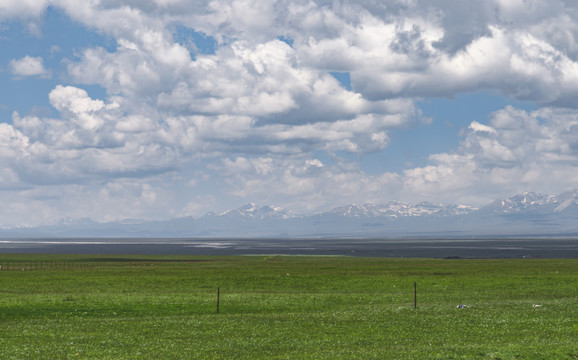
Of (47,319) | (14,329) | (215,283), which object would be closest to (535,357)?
(14,329)

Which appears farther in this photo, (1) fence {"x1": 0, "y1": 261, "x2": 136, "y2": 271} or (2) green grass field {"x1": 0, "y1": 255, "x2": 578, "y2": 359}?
(1) fence {"x1": 0, "y1": 261, "x2": 136, "y2": 271}

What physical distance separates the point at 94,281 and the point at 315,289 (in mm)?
36332

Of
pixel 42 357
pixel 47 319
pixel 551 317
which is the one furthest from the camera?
pixel 47 319

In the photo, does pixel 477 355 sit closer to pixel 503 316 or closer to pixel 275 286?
pixel 503 316

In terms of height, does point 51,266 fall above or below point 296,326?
below

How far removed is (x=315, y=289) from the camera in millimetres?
75250

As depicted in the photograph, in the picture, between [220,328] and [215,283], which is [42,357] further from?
[215,283]

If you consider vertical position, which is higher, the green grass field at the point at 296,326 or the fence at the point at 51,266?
the green grass field at the point at 296,326

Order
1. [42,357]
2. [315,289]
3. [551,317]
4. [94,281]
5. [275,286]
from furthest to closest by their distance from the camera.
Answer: [94,281], [275,286], [315,289], [551,317], [42,357]

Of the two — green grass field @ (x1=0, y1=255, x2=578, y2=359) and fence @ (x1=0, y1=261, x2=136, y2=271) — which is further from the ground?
green grass field @ (x1=0, y1=255, x2=578, y2=359)

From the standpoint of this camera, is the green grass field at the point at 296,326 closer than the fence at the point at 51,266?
→ Yes

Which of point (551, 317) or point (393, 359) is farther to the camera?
point (551, 317)

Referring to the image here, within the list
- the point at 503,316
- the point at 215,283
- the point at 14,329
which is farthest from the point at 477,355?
the point at 215,283

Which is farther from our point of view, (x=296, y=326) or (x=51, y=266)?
(x=51, y=266)
